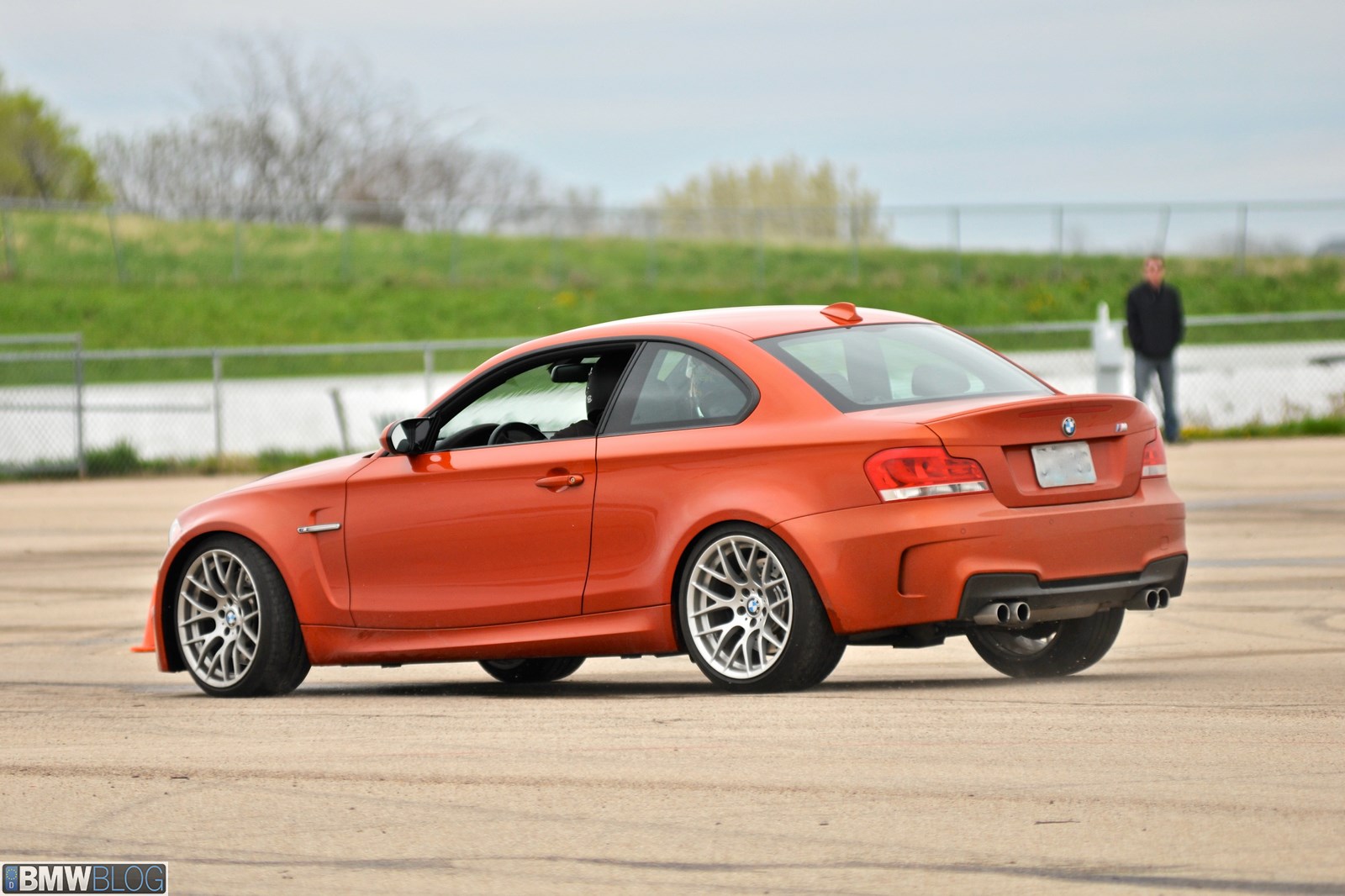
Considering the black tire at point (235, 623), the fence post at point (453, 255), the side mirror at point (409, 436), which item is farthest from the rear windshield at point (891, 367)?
the fence post at point (453, 255)

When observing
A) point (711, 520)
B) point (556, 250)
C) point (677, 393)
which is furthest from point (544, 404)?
point (556, 250)

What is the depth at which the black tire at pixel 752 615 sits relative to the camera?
6.97 meters

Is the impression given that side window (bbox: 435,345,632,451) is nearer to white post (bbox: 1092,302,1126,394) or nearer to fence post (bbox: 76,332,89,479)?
white post (bbox: 1092,302,1126,394)

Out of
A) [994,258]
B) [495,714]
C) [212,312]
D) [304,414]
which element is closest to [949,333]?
[495,714]

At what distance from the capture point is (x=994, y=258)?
47.1 metres

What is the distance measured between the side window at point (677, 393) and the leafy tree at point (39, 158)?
181ft

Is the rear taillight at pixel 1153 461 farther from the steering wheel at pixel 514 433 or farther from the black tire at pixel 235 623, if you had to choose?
the black tire at pixel 235 623

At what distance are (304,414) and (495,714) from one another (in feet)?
63.6

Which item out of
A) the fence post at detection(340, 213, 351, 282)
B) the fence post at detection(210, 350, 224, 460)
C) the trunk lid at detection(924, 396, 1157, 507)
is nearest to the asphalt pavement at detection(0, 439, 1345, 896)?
the trunk lid at detection(924, 396, 1157, 507)

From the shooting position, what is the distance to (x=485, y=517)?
25.3 feet

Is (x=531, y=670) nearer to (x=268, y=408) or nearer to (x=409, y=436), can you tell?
(x=409, y=436)

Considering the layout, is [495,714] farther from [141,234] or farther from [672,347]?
[141,234]

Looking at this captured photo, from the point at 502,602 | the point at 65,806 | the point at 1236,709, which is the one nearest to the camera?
the point at 65,806

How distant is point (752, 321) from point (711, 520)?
3.17ft
